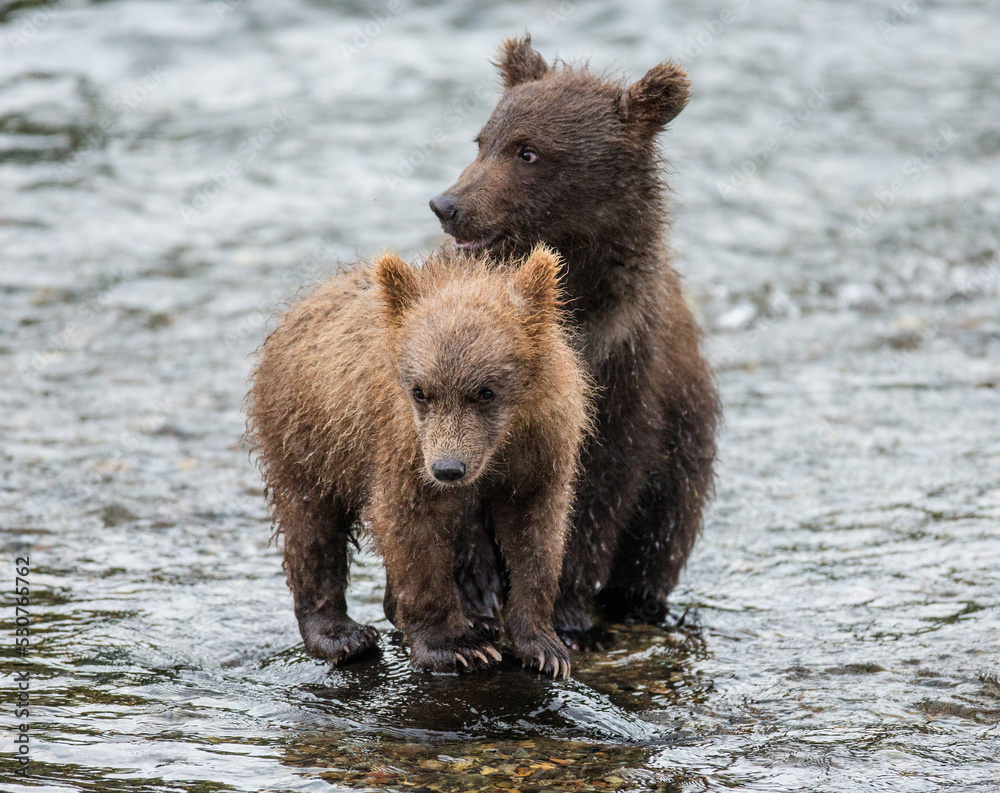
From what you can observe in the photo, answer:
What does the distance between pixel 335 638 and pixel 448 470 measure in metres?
1.87

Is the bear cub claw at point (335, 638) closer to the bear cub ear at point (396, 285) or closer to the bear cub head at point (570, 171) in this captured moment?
the bear cub ear at point (396, 285)

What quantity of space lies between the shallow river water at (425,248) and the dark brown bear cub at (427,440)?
360mm

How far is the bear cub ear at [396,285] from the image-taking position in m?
5.70

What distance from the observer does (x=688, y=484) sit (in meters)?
8.10

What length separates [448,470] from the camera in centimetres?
518

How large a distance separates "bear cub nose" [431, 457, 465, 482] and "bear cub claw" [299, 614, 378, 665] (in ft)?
5.87

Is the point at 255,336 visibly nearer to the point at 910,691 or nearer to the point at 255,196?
the point at 255,196

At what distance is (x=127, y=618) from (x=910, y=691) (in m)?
4.13
